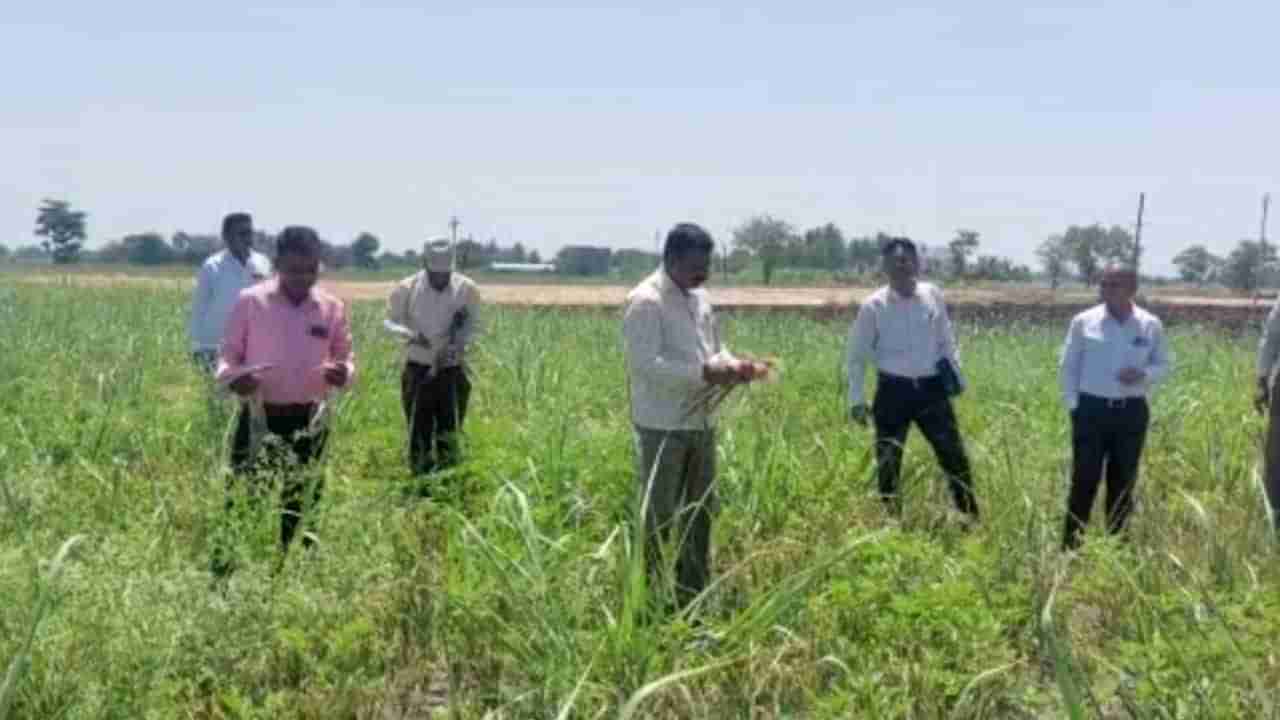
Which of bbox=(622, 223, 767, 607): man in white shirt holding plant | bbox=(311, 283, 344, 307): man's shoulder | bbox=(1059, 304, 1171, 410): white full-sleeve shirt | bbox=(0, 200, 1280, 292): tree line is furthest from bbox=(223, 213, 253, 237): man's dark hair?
bbox=(0, 200, 1280, 292): tree line

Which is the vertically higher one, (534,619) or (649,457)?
(649,457)

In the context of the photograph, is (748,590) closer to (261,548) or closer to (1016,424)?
(261,548)

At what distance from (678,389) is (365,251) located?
260ft

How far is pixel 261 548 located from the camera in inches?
161

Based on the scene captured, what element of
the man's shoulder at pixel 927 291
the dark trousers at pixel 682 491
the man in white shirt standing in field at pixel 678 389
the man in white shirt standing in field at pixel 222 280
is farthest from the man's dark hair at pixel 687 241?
the man in white shirt standing in field at pixel 222 280

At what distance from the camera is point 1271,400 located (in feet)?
17.2

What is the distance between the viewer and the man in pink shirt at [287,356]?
461 cm

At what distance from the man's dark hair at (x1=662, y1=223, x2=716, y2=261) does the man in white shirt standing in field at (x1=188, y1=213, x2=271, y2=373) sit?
120 inches

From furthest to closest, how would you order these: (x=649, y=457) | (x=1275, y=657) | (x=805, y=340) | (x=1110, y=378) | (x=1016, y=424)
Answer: (x=805, y=340)
(x=1016, y=424)
(x=1110, y=378)
(x=649, y=457)
(x=1275, y=657)

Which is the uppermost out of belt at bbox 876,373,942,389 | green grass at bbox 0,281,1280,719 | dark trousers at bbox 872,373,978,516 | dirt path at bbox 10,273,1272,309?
belt at bbox 876,373,942,389

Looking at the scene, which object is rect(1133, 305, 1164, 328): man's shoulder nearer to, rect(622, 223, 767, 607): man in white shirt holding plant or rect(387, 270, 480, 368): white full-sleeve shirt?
rect(622, 223, 767, 607): man in white shirt holding plant

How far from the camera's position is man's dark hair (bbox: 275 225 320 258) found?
15.1 ft

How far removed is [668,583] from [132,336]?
1106 cm

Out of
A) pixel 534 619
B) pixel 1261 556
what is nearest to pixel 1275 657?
pixel 1261 556
